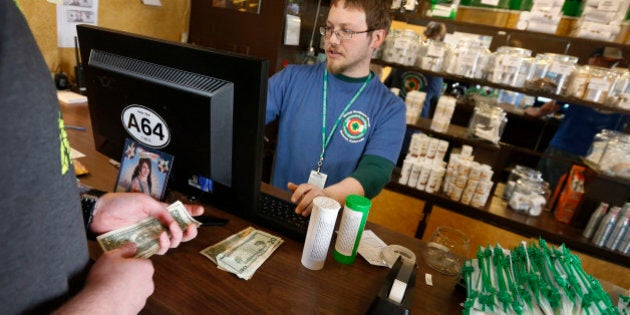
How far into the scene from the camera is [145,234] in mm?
856

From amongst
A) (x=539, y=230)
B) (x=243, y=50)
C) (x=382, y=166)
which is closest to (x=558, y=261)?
(x=382, y=166)

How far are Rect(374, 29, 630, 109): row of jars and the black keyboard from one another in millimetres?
1930

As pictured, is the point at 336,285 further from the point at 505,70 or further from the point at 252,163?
the point at 505,70

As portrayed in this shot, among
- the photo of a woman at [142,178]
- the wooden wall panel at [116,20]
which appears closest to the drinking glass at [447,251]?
the photo of a woman at [142,178]

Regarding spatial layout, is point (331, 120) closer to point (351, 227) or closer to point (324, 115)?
point (324, 115)

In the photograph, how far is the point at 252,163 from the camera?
0.82 metres

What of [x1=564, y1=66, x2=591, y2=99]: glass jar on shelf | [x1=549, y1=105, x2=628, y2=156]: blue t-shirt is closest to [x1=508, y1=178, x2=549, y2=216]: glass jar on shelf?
[x1=549, y1=105, x2=628, y2=156]: blue t-shirt

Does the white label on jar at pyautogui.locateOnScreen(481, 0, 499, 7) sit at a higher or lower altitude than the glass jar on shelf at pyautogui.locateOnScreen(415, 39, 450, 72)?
higher

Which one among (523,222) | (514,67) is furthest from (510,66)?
(523,222)

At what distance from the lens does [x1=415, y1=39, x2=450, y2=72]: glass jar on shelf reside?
8.29ft

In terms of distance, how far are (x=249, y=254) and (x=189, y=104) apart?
40 cm

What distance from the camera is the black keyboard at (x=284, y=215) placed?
0.99 m

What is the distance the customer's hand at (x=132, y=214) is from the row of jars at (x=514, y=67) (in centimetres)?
221

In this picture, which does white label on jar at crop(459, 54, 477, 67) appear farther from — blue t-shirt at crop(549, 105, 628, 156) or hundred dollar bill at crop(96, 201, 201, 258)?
hundred dollar bill at crop(96, 201, 201, 258)
